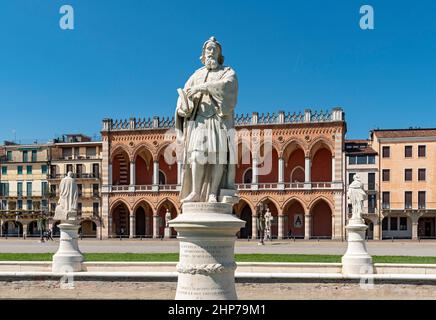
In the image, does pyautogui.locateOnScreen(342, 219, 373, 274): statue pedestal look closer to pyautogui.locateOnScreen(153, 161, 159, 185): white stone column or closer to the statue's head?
the statue's head

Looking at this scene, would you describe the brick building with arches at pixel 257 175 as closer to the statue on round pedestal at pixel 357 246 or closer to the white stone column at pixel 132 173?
the white stone column at pixel 132 173

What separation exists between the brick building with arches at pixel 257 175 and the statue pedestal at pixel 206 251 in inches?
1712

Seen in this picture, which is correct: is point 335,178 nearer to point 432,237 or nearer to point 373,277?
point 432,237

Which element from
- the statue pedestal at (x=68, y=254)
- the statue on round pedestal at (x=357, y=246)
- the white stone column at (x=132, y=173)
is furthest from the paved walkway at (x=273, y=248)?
the white stone column at (x=132, y=173)

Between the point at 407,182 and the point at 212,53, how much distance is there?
46693 mm

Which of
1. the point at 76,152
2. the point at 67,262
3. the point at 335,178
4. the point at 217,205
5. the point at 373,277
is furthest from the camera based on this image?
the point at 76,152

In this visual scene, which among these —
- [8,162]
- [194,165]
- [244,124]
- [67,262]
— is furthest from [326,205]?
[194,165]

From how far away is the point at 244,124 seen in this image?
5216 centimetres

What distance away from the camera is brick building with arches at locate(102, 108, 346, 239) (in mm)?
50750

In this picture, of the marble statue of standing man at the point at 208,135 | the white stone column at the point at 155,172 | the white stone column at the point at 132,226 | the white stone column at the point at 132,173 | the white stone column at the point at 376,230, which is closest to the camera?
the marble statue of standing man at the point at 208,135

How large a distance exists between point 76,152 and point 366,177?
3010 cm

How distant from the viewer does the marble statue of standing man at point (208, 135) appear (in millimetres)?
7457

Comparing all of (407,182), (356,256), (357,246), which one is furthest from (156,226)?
(356,256)

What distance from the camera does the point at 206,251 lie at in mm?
7191
